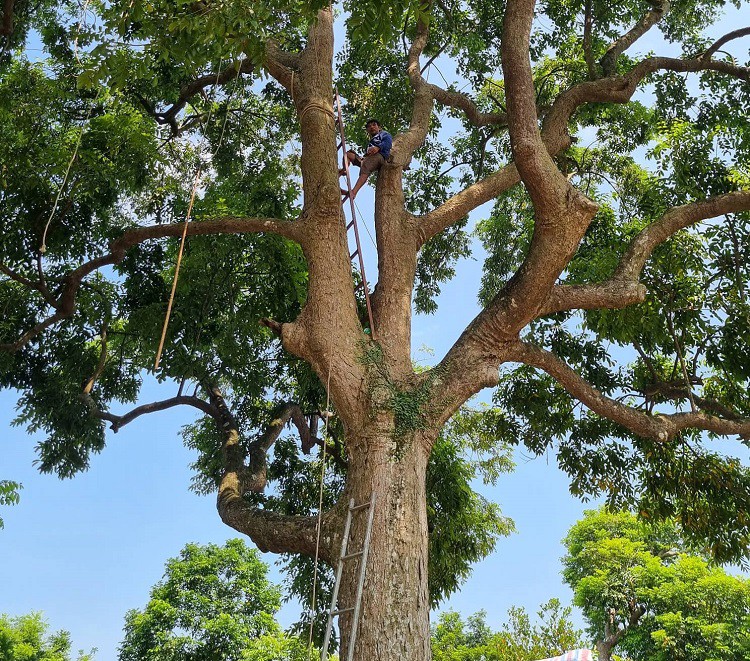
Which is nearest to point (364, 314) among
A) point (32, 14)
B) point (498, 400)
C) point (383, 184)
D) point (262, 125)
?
point (383, 184)

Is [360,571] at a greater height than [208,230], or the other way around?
[208,230]

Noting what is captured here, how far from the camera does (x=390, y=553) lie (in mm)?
4527

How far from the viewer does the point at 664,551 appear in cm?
1992

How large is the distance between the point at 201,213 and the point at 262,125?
2680 millimetres

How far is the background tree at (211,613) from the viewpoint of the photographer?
49.3 ft

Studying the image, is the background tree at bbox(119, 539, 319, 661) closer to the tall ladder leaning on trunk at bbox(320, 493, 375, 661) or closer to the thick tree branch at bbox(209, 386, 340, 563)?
the thick tree branch at bbox(209, 386, 340, 563)

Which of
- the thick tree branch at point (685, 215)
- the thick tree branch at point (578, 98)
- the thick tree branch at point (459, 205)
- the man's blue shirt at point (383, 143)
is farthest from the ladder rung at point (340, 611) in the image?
the thick tree branch at point (578, 98)

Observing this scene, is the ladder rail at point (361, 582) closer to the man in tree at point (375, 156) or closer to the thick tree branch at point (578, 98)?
the man in tree at point (375, 156)

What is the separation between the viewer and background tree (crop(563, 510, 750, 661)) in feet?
48.4

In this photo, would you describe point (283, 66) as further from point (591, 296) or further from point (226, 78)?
point (591, 296)

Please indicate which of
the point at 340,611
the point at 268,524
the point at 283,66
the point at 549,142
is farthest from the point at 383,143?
the point at 340,611

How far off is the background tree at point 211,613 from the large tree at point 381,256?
5.95 metres

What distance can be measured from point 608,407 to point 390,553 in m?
2.59

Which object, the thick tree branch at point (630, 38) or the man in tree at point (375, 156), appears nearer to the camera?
the man in tree at point (375, 156)
